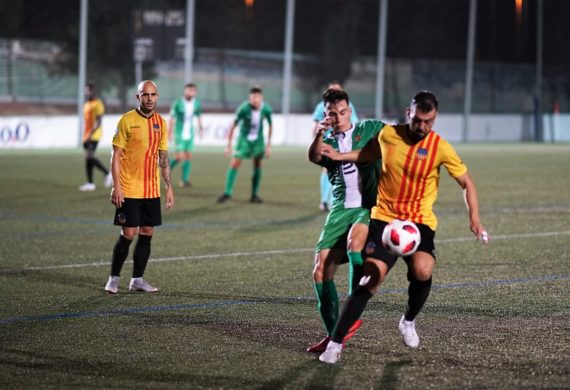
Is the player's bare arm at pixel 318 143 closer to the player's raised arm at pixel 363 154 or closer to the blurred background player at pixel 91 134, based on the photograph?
the player's raised arm at pixel 363 154

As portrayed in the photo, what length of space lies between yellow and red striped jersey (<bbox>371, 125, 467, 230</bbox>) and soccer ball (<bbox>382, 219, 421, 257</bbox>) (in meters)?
0.16

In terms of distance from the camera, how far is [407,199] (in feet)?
23.3

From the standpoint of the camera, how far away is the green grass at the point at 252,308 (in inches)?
263

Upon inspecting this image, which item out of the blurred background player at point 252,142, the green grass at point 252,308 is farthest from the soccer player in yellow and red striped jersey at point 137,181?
the blurred background player at point 252,142

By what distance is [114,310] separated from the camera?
887cm

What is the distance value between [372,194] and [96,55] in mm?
41848

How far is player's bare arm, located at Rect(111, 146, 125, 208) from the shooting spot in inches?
378

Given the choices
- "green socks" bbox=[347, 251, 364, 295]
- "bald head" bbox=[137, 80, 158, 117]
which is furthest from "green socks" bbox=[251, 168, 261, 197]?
"green socks" bbox=[347, 251, 364, 295]

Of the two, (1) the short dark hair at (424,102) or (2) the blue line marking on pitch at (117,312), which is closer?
(1) the short dark hair at (424,102)

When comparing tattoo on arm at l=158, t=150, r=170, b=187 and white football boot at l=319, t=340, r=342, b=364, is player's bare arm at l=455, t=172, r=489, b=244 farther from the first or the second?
tattoo on arm at l=158, t=150, r=170, b=187

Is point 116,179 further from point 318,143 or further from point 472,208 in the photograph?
point 472,208

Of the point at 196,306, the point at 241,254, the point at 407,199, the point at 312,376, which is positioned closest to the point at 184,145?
the point at 241,254

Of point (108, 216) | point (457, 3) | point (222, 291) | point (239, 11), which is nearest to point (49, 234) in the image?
point (108, 216)

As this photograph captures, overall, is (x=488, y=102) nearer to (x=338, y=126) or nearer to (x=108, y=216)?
(x=108, y=216)
